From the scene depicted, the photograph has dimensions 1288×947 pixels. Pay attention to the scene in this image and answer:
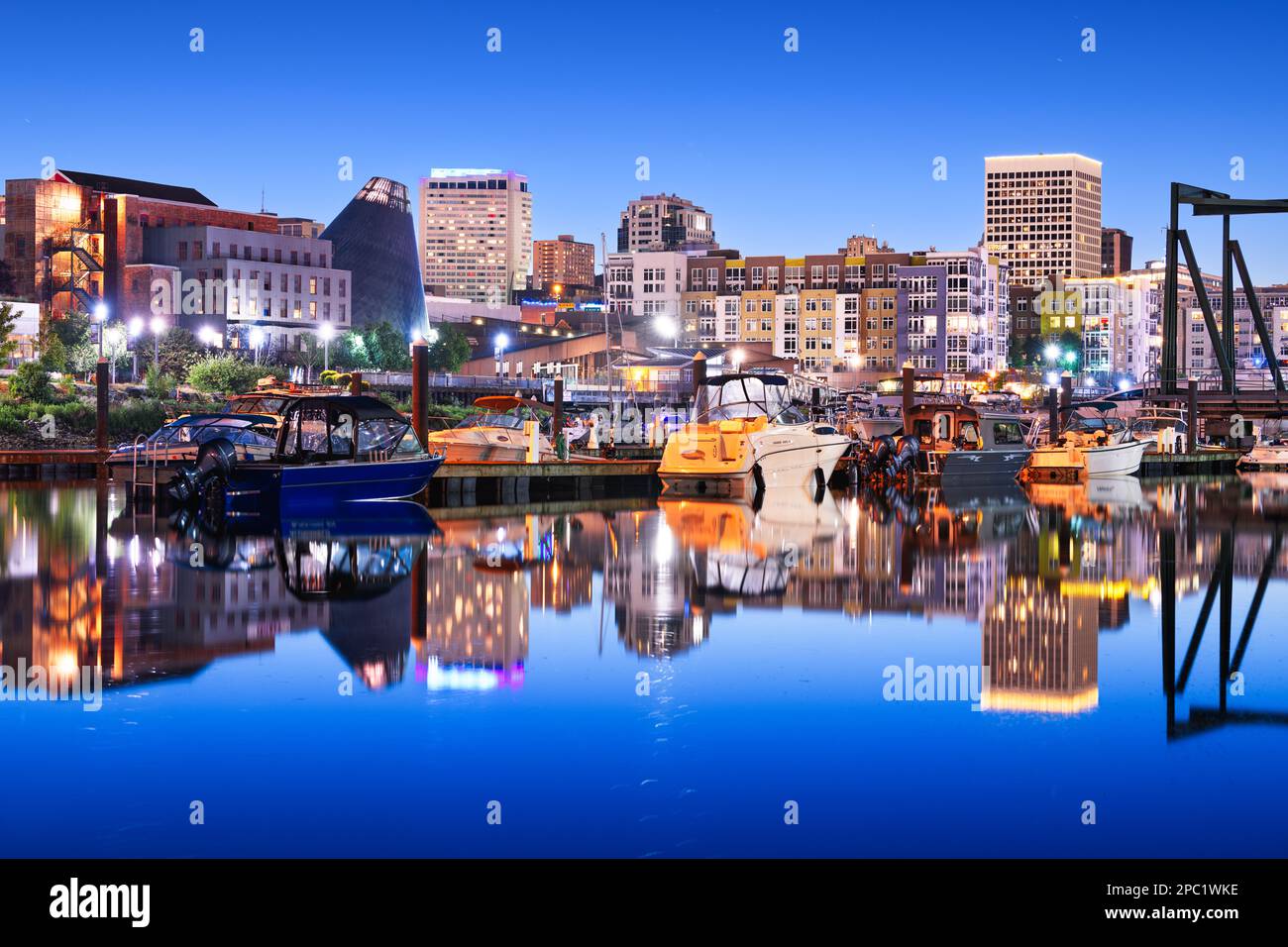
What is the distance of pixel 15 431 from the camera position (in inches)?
2709

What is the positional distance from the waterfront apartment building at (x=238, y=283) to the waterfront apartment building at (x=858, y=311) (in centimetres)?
3355

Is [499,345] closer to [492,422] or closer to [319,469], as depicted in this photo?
[492,422]

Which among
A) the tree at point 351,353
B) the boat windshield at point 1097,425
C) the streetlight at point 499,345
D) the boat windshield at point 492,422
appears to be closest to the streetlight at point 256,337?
the tree at point 351,353

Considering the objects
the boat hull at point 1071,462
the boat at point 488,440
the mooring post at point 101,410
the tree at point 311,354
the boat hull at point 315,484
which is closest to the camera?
the boat hull at point 315,484

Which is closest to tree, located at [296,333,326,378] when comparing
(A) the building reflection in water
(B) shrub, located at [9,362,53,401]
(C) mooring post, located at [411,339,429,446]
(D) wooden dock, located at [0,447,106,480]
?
(B) shrub, located at [9,362,53,401]

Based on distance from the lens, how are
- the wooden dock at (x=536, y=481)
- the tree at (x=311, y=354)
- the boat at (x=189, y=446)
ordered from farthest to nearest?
1. the tree at (x=311, y=354)
2. the wooden dock at (x=536, y=481)
3. the boat at (x=189, y=446)

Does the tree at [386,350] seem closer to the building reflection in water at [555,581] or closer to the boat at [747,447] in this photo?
the boat at [747,447]

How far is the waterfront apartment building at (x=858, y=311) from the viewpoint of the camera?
16800 centimetres

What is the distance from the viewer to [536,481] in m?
43.2

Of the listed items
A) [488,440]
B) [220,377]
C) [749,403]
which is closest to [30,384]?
[220,377]

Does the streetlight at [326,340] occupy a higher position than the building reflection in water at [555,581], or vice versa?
the streetlight at [326,340]

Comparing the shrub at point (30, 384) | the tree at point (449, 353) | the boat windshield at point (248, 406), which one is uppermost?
the tree at point (449, 353)

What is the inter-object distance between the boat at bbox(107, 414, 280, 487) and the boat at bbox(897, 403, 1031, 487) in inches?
844
